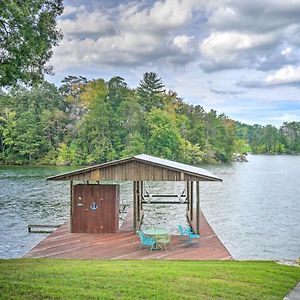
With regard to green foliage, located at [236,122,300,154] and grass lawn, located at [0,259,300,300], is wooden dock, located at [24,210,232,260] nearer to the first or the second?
grass lawn, located at [0,259,300,300]

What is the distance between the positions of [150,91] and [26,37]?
71469 mm

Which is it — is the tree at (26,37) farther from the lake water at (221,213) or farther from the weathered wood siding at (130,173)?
the lake water at (221,213)

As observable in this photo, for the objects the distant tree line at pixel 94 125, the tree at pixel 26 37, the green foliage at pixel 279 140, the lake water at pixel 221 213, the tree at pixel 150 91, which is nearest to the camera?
the tree at pixel 26 37

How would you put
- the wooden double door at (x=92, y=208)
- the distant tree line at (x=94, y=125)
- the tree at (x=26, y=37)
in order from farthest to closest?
the distant tree line at (x=94, y=125) < the wooden double door at (x=92, y=208) < the tree at (x=26, y=37)

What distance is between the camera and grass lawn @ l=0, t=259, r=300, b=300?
690cm

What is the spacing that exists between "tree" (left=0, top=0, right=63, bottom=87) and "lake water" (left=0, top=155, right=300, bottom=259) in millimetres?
6819

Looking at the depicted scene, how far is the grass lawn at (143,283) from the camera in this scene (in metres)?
6.90

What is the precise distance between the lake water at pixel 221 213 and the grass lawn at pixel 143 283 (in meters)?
7.63

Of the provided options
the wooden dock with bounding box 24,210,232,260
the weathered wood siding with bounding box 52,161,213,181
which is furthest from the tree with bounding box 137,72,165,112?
the weathered wood siding with bounding box 52,161,213,181

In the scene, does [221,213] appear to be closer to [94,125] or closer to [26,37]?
[26,37]

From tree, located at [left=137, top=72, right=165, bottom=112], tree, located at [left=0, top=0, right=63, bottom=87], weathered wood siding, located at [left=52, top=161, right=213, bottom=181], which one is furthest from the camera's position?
tree, located at [left=137, top=72, right=165, bottom=112]

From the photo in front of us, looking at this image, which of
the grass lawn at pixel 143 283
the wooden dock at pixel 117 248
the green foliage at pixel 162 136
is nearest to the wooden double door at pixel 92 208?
the wooden dock at pixel 117 248

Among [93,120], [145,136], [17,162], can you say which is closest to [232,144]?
[145,136]

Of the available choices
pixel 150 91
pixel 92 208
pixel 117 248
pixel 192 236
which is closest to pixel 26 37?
pixel 117 248
